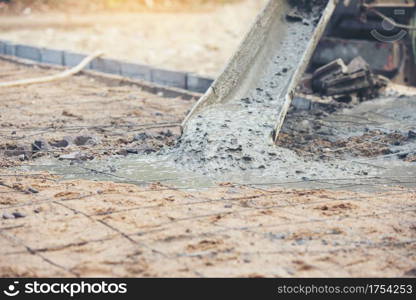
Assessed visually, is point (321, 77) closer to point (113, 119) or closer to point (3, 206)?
point (113, 119)

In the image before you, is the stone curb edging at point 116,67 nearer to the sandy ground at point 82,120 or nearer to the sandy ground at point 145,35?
the sandy ground at point 82,120

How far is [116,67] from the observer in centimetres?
1178

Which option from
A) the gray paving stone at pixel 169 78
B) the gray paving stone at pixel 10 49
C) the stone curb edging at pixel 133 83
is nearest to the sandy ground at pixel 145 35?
the gray paving stone at pixel 10 49

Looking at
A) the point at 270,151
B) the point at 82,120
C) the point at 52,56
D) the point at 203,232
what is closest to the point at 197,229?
the point at 203,232

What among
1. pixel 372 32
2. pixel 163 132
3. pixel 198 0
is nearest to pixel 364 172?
pixel 163 132

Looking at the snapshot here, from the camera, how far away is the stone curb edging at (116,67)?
34.1 ft

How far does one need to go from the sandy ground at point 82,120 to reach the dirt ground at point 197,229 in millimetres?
475

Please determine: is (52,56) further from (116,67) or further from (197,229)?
(197,229)

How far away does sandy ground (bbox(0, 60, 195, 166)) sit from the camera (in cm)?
705

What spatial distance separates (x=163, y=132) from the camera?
7.71 metres

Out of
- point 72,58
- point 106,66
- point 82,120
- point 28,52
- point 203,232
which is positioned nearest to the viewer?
point 203,232

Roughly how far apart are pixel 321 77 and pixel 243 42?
1.70 m

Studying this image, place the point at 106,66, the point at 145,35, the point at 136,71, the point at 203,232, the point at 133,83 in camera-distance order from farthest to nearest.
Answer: the point at 145,35, the point at 106,66, the point at 136,71, the point at 133,83, the point at 203,232

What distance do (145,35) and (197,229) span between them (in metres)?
13.6
